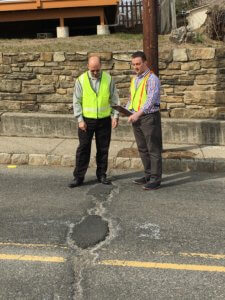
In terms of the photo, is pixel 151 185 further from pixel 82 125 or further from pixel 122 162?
pixel 122 162

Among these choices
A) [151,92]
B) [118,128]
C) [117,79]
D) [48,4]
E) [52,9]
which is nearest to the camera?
[151,92]

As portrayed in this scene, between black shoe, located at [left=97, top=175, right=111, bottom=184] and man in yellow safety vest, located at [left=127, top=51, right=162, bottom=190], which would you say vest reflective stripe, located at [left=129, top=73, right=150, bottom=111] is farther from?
black shoe, located at [left=97, top=175, right=111, bottom=184]

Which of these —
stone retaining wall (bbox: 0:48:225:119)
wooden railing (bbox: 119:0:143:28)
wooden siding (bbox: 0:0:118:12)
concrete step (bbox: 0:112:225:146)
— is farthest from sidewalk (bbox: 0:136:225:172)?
wooden railing (bbox: 119:0:143:28)

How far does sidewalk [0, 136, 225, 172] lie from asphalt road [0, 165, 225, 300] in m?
0.74

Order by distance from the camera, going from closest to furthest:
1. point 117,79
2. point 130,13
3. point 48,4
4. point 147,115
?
point 147,115 → point 117,79 → point 48,4 → point 130,13

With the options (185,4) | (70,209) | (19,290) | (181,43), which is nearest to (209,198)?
(70,209)

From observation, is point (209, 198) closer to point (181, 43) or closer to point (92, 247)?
point (92, 247)

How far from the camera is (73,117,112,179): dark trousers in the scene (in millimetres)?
6324

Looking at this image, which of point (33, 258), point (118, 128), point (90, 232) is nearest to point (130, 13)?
point (118, 128)

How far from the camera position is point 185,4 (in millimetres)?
17625

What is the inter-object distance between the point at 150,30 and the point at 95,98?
1.93 metres

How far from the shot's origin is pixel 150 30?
7332mm

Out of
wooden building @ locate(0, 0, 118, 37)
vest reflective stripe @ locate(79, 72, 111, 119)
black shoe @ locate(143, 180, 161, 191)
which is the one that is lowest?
black shoe @ locate(143, 180, 161, 191)

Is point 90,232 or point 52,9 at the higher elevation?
point 52,9
